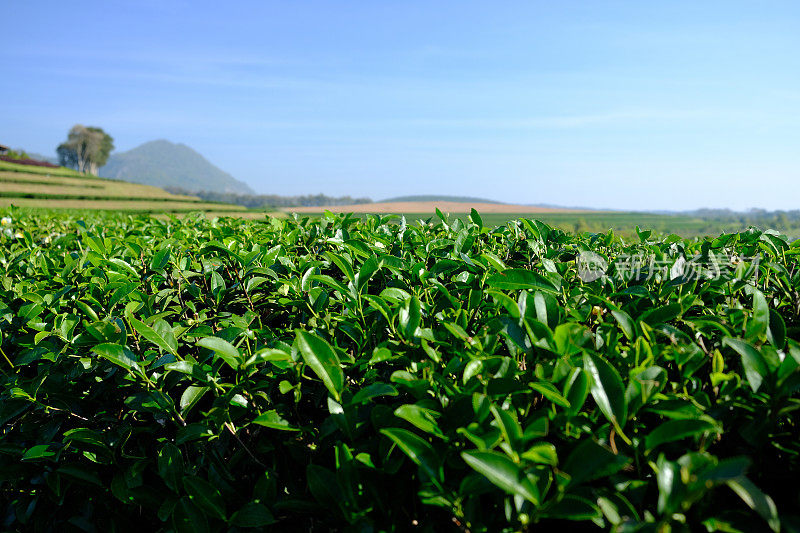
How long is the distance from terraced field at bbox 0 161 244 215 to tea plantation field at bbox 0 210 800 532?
37105 millimetres

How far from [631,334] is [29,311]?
2.09 m

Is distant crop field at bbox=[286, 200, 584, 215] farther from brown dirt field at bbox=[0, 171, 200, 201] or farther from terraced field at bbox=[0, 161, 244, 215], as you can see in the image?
brown dirt field at bbox=[0, 171, 200, 201]

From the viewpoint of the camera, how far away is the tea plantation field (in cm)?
84

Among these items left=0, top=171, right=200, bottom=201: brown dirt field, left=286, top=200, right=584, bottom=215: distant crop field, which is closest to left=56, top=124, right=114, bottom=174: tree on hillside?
left=0, top=171, right=200, bottom=201: brown dirt field

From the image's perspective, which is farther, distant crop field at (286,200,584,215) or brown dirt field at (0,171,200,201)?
brown dirt field at (0,171,200,201)

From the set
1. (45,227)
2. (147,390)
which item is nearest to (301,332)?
(147,390)

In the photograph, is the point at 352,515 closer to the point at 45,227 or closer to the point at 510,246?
the point at 510,246

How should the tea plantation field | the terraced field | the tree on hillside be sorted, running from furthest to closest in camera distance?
the tree on hillside → the terraced field → the tea plantation field

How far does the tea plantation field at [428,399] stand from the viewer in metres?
0.84

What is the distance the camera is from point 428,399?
0.99 m

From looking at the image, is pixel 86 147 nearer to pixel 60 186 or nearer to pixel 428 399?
pixel 60 186

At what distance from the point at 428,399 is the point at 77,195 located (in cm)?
5390

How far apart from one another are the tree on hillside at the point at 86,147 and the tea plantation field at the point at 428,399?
11545 cm

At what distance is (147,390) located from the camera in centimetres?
136
